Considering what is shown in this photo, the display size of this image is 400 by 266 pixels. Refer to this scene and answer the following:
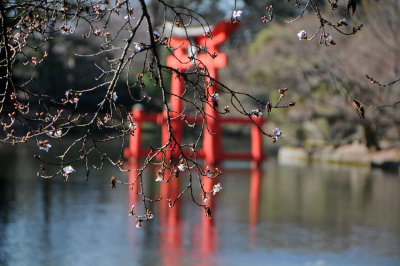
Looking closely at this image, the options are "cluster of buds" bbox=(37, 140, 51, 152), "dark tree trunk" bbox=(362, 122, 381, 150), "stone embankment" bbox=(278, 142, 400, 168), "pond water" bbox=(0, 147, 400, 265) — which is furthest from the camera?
"dark tree trunk" bbox=(362, 122, 381, 150)

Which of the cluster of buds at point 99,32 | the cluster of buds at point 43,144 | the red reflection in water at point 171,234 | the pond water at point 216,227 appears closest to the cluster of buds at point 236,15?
the cluster of buds at point 99,32

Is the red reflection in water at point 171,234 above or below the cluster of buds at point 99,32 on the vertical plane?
below

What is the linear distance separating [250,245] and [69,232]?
2.14 meters

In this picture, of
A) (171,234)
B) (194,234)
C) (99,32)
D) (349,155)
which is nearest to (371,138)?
(349,155)

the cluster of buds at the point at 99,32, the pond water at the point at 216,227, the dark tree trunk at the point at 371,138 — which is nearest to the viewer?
Result: the cluster of buds at the point at 99,32

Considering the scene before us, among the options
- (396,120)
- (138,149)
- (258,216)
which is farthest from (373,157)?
(258,216)

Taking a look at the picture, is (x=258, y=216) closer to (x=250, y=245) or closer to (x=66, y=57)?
(x=250, y=245)

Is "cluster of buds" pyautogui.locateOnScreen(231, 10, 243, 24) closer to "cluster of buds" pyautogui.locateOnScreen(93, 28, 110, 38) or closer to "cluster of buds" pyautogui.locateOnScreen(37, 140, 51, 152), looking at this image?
"cluster of buds" pyautogui.locateOnScreen(93, 28, 110, 38)

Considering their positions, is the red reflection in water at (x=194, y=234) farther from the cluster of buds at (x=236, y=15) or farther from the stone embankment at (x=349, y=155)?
the stone embankment at (x=349, y=155)

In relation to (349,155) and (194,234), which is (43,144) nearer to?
(194,234)

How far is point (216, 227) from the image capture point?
32.8 feet

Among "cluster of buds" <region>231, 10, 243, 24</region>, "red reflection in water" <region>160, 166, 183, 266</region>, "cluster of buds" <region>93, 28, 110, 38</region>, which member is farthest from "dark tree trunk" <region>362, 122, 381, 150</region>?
"cluster of buds" <region>231, 10, 243, 24</region>

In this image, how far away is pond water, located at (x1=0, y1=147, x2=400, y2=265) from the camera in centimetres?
802

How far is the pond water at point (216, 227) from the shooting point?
8.02 metres
